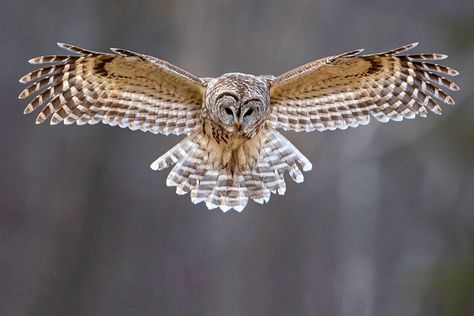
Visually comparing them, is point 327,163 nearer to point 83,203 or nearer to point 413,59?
point 83,203

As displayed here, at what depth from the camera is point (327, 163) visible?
560 inches

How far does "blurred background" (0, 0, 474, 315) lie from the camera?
14055mm

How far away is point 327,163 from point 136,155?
1804 mm

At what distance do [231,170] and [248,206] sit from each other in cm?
524

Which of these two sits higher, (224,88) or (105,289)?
(224,88)

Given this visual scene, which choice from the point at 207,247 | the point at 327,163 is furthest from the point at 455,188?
the point at 207,247

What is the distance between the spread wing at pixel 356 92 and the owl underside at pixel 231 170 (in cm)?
18

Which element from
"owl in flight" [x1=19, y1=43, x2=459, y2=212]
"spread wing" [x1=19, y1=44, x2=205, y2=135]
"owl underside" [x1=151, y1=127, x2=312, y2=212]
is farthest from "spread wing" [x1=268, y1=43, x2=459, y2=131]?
"spread wing" [x1=19, y1=44, x2=205, y2=135]

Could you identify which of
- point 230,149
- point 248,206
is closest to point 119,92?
point 230,149

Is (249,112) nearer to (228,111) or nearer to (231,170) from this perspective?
(228,111)

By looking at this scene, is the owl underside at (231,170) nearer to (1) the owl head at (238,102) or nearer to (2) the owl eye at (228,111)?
(1) the owl head at (238,102)

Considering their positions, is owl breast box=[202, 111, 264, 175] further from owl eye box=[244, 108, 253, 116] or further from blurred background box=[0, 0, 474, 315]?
blurred background box=[0, 0, 474, 315]

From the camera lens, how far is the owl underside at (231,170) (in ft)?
29.4

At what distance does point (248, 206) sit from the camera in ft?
46.8
